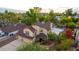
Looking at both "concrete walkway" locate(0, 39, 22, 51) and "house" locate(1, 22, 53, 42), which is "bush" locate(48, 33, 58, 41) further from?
"concrete walkway" locate(0, 39, 22, 51)

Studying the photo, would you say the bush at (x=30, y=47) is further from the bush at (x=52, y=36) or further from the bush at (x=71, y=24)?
the bush at (x=71, y=24)

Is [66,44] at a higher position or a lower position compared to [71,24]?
lower

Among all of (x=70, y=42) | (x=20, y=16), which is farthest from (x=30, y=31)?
(x=70, y=42)

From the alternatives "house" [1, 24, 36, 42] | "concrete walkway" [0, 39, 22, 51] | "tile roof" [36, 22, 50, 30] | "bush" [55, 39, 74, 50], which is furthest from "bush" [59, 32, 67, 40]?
"concrete walkway" [0, 39, 22, 51]

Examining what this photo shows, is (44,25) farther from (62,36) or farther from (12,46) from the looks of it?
(12,46)

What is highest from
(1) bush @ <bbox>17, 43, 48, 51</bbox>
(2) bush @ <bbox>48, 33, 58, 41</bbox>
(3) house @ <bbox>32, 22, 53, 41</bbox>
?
(3) house @ <bbox>32, 22, 53, 41</bbox>

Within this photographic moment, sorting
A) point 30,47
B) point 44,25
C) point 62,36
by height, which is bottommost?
point 30,47

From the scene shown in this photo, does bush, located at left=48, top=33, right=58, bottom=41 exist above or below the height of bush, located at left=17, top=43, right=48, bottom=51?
above

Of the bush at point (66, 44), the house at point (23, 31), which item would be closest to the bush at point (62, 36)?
the bush at point (66, 44)

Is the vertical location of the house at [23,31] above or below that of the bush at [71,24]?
below

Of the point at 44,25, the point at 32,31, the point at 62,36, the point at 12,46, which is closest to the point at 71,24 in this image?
the point at 62,36
